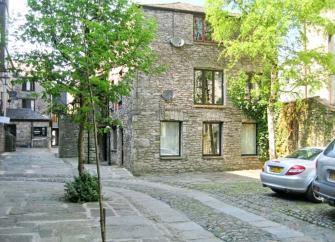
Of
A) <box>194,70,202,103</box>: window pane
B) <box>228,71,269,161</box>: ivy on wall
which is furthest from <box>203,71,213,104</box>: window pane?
<box>228,71,269,161</box>: ivy on wall

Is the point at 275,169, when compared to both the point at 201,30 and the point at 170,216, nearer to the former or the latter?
the point at 170,216

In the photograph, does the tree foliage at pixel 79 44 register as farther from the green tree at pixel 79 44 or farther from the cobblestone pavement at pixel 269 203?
the cobblestone pavement at pixel 269 203

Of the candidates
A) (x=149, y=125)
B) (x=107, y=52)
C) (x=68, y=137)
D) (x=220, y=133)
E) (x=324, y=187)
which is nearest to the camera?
(x=324, y=187)

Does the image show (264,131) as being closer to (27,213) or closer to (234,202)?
(234,202)

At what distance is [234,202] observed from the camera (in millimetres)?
10141

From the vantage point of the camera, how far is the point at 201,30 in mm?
18750

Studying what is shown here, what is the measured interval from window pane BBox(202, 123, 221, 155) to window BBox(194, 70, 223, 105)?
114cm

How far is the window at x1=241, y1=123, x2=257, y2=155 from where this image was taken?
64.8ft

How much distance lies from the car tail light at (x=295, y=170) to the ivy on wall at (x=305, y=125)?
681cm

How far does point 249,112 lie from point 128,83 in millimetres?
10422

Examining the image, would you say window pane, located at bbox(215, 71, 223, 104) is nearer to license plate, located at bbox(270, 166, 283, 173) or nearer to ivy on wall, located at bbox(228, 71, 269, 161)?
ivy on wall, located at bbox(228, 71, 269, 161)

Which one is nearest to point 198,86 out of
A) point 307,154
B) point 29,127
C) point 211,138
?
point 211,138

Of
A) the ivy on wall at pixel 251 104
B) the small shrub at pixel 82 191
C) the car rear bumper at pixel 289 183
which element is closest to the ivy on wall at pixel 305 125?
the ivy on wall at pixel 251 104

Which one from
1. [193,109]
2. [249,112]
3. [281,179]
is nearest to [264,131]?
[249,112]
